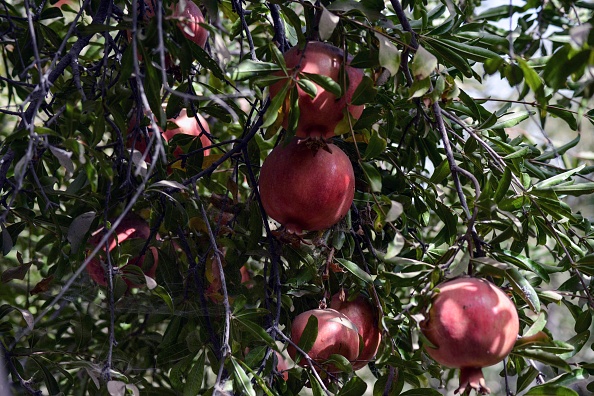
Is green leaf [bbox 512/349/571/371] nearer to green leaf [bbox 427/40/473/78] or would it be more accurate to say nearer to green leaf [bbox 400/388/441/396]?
green leaf [bbox 400/388/441/396]

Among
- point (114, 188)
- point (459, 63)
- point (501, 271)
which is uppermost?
point (459, 63)

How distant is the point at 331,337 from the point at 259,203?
339 mm

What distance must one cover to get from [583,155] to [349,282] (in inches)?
25.9

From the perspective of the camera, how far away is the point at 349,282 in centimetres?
151

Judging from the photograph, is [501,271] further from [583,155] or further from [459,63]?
[583,155]

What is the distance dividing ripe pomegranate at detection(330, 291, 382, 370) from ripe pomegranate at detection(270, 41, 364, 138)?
41 centimetres

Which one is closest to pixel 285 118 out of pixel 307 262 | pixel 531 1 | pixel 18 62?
pixel 307 262

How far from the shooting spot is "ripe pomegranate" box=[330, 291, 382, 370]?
1402mm

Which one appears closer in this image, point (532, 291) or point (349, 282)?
point (532, 291)

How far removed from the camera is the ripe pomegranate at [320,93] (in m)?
1.10

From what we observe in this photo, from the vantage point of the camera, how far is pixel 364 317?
1.41 metres

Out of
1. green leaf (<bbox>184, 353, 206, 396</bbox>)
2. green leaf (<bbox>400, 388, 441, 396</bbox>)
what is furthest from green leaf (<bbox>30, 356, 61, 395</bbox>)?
green leaf (<bbox>400, 388, 441, 396</bbox>)

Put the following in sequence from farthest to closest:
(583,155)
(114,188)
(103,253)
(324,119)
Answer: (583,155) → (114,188) → (103,253) → (324,119)

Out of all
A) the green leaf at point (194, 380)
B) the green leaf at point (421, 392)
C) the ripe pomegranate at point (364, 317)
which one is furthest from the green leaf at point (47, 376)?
the green leaf at point (421, 392)
